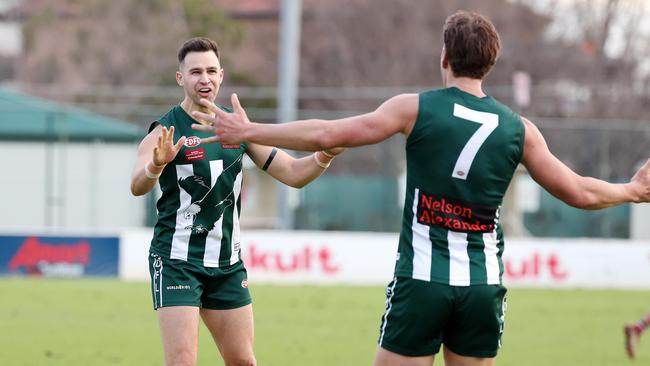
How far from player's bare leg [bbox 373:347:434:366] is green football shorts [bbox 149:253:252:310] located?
172 centimetres

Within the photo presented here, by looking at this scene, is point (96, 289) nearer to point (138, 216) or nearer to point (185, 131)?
point (138, 216)

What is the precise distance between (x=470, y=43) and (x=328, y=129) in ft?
2.44

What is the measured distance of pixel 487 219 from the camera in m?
5.25

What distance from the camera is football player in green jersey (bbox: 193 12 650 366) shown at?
512cm

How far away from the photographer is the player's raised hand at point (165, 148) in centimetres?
616

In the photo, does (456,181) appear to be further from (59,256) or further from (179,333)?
(59,256)

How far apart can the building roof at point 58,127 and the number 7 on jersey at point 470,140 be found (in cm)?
1917

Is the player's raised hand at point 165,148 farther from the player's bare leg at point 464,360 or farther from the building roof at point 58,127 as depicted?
the building roof at point 58,127

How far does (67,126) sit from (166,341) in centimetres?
1824

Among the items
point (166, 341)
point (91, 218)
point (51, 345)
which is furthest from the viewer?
point (91, 218)

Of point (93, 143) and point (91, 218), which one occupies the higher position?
point (93, 143)

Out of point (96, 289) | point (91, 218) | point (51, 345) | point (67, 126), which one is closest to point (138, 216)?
point (91, 218)

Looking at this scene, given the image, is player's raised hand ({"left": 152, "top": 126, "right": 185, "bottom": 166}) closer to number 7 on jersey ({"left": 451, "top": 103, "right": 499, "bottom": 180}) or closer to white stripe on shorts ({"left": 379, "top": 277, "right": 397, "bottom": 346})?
white stripe on shorts ({"left": 379, "top": 277, "right": 397, "bottom": 346})

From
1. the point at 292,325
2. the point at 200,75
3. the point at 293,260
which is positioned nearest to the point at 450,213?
the point at 200,75
